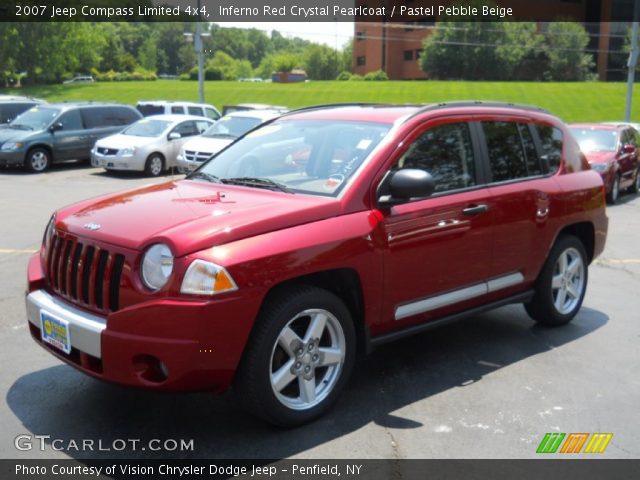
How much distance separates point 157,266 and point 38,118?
16.9 m

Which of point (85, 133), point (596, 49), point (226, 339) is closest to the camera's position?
point (226, 339)

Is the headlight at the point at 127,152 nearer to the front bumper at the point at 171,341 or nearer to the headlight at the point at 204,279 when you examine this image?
the front bumper at the point at 171,341

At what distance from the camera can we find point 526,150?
5773mm

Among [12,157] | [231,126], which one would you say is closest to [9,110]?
[12,157]

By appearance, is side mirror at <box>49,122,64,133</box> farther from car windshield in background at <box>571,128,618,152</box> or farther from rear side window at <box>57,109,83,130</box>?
car windshield in background at <box>571,128,618,152</box>

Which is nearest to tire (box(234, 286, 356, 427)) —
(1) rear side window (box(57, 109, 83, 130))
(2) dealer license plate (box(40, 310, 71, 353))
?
(2) dealer license plate (box(40, 310, 71, 353))

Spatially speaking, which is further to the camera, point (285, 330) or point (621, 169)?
point (621, 169)

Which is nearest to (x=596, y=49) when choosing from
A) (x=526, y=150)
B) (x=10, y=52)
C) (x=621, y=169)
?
(x=10, y=52)

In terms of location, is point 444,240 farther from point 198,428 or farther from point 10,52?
point 10,52

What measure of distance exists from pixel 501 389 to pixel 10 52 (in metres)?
67.0

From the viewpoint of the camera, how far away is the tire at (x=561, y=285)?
19.3 ft

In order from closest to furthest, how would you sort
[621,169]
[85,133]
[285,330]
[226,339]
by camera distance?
[226,339]
[285,330]
[621,169]
[85,133]

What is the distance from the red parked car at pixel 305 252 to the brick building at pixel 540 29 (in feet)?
223

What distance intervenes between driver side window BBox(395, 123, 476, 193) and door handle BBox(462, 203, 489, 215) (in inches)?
6.9
